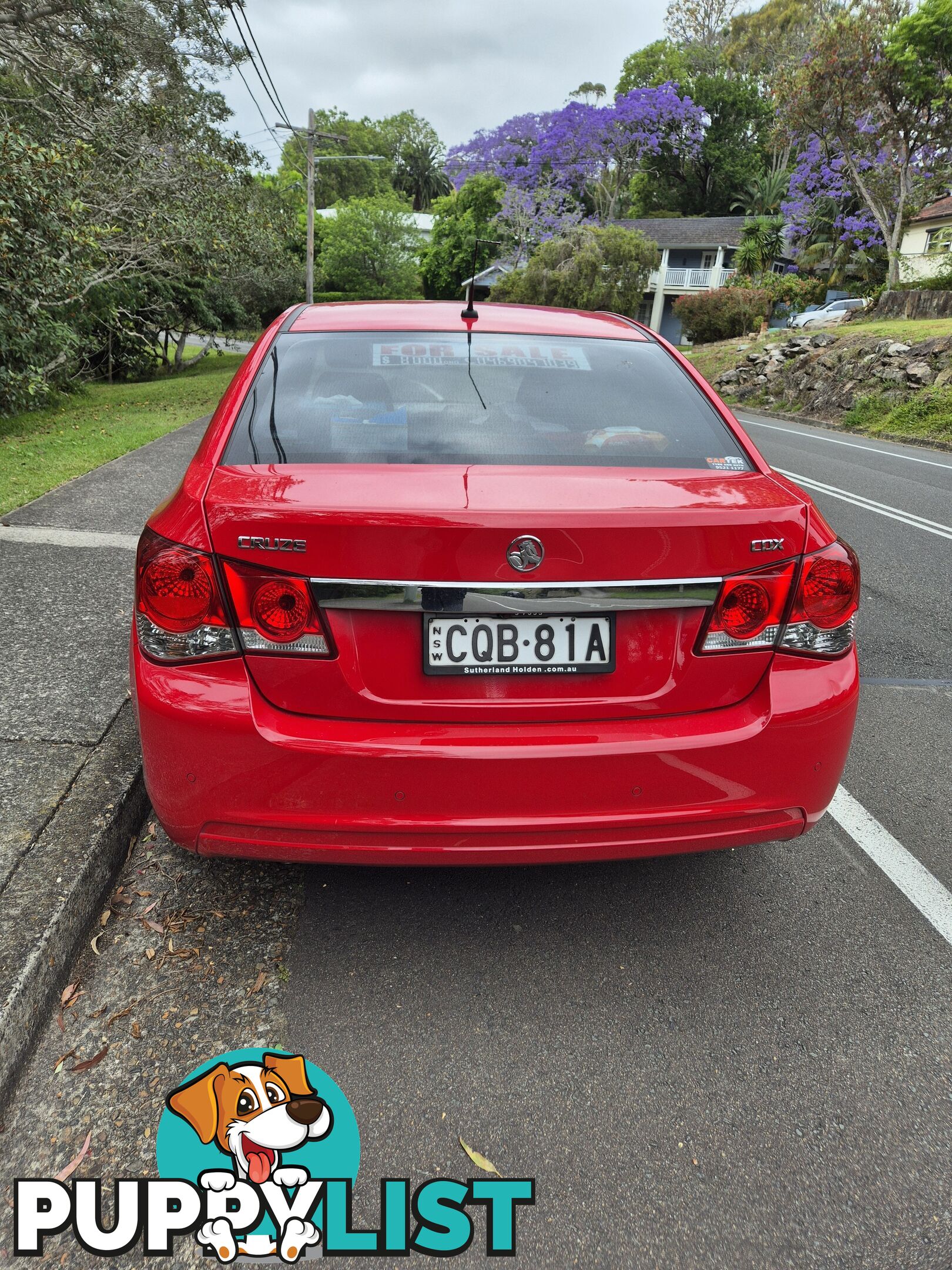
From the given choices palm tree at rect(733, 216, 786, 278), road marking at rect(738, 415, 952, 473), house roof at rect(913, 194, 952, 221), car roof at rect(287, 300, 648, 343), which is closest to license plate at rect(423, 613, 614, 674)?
car roof at rect(287, 300, 648, 343)

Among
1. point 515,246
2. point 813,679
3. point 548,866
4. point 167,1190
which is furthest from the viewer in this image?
point 515,246

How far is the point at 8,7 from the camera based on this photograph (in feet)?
39.1

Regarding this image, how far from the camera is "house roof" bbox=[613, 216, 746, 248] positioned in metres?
53.6

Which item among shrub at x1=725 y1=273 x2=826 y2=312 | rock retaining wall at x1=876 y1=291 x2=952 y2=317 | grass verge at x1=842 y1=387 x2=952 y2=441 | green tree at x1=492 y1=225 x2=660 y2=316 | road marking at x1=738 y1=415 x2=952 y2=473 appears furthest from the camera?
shrub at x1=725 y1=273 x2=826 y2=312

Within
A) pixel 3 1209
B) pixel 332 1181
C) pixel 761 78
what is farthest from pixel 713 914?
pixel 761 78

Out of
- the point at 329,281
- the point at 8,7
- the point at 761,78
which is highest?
the point at 761,78

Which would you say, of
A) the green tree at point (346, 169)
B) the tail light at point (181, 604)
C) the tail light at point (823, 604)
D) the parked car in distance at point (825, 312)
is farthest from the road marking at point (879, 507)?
the green tree at point (346, 169)

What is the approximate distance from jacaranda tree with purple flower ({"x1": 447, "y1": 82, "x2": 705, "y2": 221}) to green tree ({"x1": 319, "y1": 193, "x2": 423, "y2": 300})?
17.7 feet

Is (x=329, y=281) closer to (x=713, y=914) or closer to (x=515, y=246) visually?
(x=515, y=246)

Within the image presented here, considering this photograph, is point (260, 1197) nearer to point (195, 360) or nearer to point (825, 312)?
point (195, 360)

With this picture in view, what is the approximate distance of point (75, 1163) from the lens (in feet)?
6.02

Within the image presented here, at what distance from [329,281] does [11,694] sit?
189 feet

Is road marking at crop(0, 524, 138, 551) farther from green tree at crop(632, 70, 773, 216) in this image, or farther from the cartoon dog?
green tree at crop(632, 70, 773, 216)

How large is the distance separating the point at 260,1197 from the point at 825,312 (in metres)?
40.1
